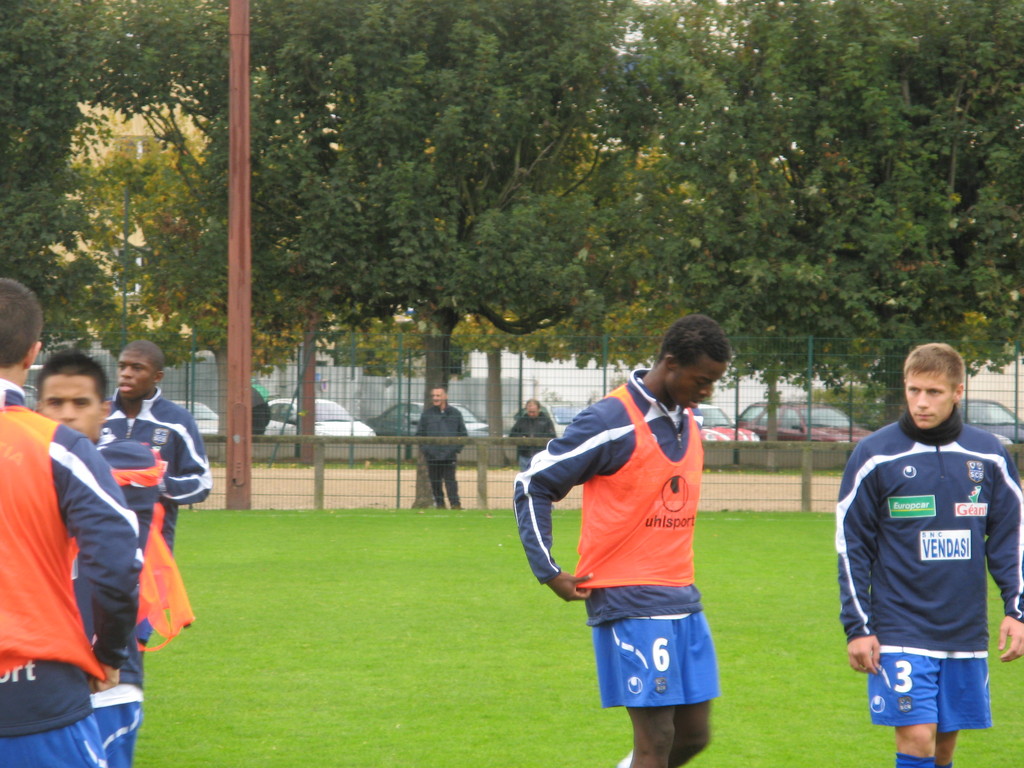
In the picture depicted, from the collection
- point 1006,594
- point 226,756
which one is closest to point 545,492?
point 1006,594

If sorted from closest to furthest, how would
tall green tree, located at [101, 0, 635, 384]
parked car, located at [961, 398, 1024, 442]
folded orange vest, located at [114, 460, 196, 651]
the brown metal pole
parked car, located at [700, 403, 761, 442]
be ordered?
1. folded orange vest, located at [114, 460, 196, 651]
2. the brown metal pole
3. parked car, located at [961, 398, 1024, 442]
4. parked car, located at [700, 403, 761, 442]
5. tall green tree, located at [101, 0, 635, 384]

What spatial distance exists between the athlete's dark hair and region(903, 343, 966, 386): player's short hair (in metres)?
0.75

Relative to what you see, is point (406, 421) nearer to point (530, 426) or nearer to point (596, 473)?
point (530, 426)

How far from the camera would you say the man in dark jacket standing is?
18.1m

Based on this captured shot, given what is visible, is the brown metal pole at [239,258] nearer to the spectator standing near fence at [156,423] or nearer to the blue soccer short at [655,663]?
the spectator standing near fence at [156,423]

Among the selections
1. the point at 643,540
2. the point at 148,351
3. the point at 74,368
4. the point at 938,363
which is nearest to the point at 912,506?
the point at 938,363

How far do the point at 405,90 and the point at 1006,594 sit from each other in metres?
15.8

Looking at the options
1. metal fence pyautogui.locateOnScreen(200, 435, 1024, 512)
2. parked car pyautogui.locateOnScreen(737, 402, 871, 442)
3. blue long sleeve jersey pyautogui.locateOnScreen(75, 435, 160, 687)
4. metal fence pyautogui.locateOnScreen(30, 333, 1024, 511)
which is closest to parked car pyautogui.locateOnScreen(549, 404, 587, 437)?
metal fence pyautogui.locateOnScreen(30, 333, 1024, 511)

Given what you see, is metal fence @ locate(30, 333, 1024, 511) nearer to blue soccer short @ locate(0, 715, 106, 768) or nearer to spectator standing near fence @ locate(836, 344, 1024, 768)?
spectator standing near fence @ locate(836, 344, 1024, 768)

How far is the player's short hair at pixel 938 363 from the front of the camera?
457cm

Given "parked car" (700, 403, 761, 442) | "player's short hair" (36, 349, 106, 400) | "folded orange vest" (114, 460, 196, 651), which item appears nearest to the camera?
"player's short hair" (36, 349, 106, 400)

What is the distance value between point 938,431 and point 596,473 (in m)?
1.35

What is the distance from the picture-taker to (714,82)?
61.8 feet

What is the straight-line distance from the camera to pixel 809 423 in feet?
59.9
